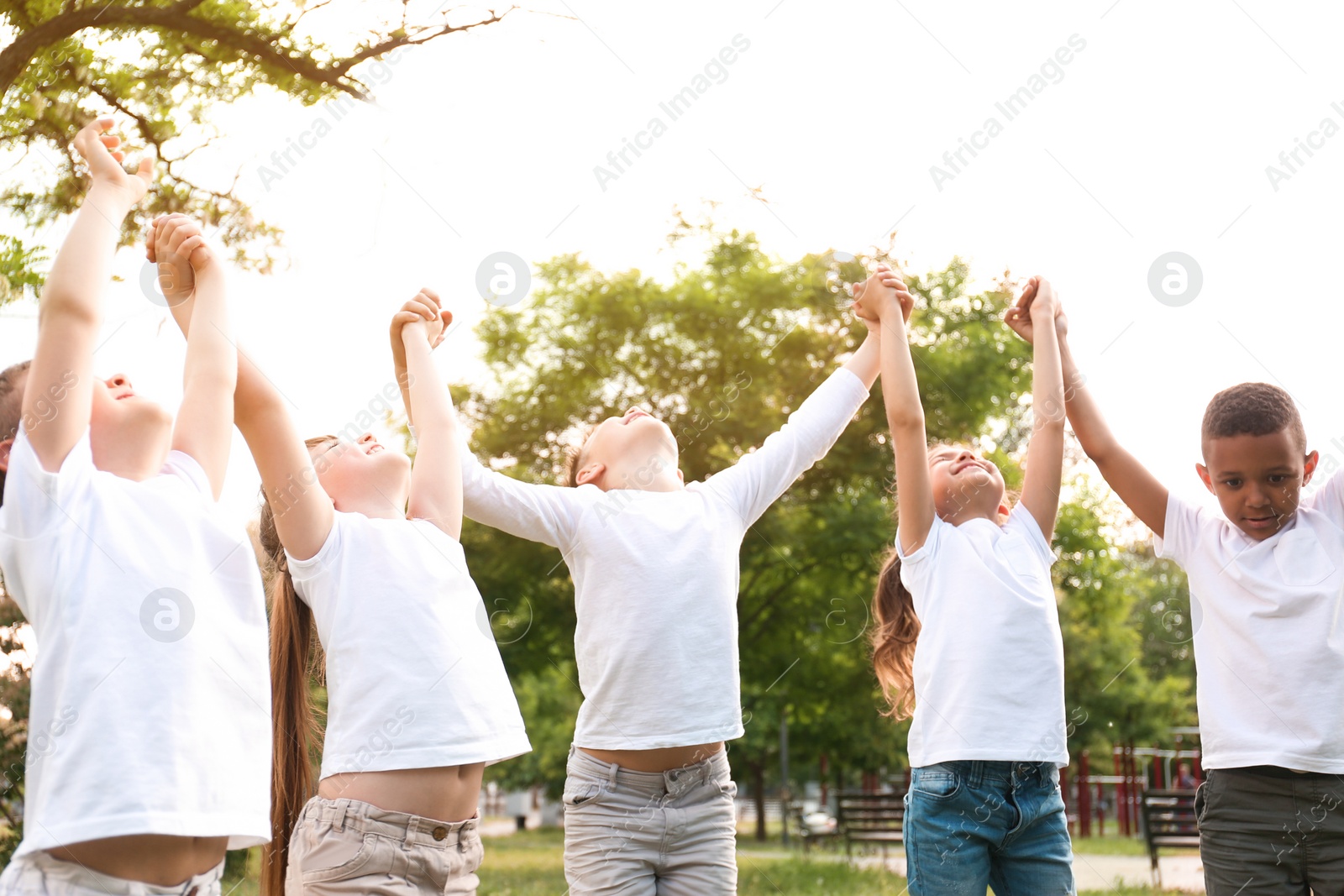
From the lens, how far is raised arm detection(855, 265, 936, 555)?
3.29 meters

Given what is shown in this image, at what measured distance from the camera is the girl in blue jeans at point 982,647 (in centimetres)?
298

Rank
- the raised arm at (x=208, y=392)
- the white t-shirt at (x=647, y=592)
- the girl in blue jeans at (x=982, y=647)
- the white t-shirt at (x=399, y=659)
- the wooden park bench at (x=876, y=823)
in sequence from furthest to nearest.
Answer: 1. the wooden park bench at (x=876, y=823)
2. the white t-shirt at (x=647, y=592)
3. the girl in blue jeans at (x=982, y=647)
4. the white t-shirt at (x=399, y=659)
5. the raised arm at (x=208, y=392)

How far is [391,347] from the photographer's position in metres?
3.27

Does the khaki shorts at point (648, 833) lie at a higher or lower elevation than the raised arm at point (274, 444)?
lower

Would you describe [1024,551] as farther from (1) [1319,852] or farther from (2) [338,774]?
(2) [338,774]

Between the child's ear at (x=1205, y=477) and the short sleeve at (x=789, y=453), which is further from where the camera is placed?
the short sleeve at (x=789, y=453)

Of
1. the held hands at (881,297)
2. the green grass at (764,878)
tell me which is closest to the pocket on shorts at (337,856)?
the held hands at (881,297)

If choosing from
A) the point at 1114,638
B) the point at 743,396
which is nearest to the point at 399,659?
the point at 743,396

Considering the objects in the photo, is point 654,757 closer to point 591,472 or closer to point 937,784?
point 937,784

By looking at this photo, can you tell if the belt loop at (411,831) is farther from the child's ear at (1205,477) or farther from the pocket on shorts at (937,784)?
the child's ear at (1205,477)

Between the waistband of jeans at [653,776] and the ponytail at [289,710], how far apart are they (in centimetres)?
77

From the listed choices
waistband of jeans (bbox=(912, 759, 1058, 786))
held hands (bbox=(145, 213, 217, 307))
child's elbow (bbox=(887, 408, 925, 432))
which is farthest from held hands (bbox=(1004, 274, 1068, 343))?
held hands (bbox=(145, 213, 217, 307))

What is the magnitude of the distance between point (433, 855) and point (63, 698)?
90 centimetres

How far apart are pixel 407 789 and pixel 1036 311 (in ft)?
7.41
